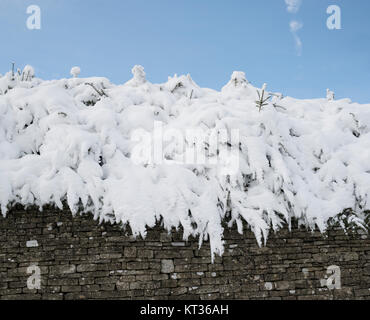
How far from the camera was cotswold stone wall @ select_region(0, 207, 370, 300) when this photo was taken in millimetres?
4254

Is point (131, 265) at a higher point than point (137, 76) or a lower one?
lower

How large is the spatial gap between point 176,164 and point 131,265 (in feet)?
5.21

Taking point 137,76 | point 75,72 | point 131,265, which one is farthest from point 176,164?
point 75,72

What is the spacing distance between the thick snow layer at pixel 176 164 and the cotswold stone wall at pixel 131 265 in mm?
243

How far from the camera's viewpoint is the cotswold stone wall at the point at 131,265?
14.0 ft

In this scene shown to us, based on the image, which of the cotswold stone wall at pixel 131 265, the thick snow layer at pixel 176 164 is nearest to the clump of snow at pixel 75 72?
the thick snow layer at pixel 176 164

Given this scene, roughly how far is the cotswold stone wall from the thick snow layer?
243 millimetres

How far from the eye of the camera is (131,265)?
14.3 feet

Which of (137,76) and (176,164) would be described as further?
(137,76)

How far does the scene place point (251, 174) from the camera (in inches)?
193

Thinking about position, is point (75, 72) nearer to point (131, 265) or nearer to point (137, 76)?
point (137, 76)

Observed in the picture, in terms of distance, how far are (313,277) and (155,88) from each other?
4.98 metres

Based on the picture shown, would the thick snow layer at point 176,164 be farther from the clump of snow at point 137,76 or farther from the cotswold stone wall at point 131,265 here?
the clump of snow at point 137,76
